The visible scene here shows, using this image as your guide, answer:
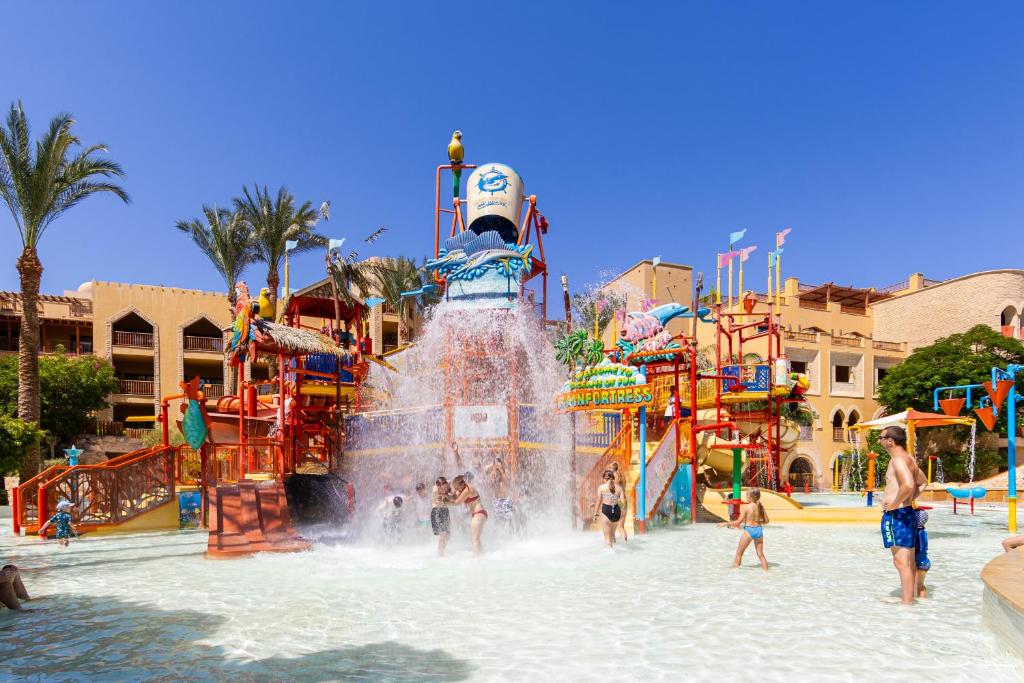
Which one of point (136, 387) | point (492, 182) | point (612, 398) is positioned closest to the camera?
point (612, 398)

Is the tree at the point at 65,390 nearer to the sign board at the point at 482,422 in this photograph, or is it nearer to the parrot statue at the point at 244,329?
the parrot statue at the point at 244,329

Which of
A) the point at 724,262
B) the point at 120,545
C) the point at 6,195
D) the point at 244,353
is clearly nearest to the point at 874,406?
the point at 724,262

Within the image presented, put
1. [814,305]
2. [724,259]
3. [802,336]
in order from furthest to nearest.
Answer: [814,305], [802,336], [724,259]

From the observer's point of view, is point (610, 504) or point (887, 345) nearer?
point (610, 504)

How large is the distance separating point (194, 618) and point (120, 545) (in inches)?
295

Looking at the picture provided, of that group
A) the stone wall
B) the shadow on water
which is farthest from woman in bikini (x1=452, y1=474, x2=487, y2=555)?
the stone wall

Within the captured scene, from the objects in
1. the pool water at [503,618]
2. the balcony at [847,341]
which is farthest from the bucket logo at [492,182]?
the balcony at [847,341]

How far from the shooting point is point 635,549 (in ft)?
39.2

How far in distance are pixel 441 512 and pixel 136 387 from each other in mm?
33317

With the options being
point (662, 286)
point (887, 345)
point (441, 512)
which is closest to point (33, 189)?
point (441, 512)

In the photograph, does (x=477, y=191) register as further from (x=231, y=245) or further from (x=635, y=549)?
(x=231, y=245)

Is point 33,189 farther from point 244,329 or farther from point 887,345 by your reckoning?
point 887,345

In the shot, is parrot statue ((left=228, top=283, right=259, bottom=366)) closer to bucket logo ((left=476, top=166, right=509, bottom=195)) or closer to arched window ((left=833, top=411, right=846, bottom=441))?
bucket logo ((left=476, top=166, right=509, bottom=195))

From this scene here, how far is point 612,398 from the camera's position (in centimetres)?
1368
